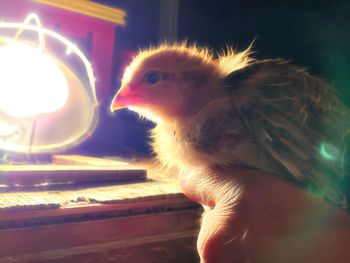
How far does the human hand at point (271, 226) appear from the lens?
445 mm

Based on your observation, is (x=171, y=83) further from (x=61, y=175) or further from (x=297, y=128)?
(x=61, y=175)

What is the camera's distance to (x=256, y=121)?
1.55ft

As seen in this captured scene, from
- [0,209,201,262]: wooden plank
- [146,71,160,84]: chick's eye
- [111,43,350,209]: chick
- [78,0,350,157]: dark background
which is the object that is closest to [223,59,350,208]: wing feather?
[111,43,350,209]: chick

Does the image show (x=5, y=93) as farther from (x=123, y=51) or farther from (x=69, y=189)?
(x=123, y=51)

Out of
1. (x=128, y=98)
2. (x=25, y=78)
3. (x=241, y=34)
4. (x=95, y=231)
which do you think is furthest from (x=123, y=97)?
(x=241, y=34)

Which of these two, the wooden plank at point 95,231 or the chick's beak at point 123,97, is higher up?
the chick's beak at point 123,97

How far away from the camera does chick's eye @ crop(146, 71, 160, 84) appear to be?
559 millimetres

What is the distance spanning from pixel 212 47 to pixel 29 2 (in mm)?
537

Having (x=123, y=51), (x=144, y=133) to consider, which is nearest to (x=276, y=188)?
(x=144, y=133)

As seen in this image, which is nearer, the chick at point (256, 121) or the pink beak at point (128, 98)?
the chick at point (256, 121)

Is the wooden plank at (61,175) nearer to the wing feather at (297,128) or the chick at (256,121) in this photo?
the chick at (256,121)

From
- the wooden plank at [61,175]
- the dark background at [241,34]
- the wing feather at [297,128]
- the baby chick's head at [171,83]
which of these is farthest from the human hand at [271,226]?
the dark background at [241,34]

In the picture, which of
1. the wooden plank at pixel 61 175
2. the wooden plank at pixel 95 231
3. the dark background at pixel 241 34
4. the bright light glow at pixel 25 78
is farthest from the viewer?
the dark background at pixel 241 34

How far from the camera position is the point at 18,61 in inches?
32.1
